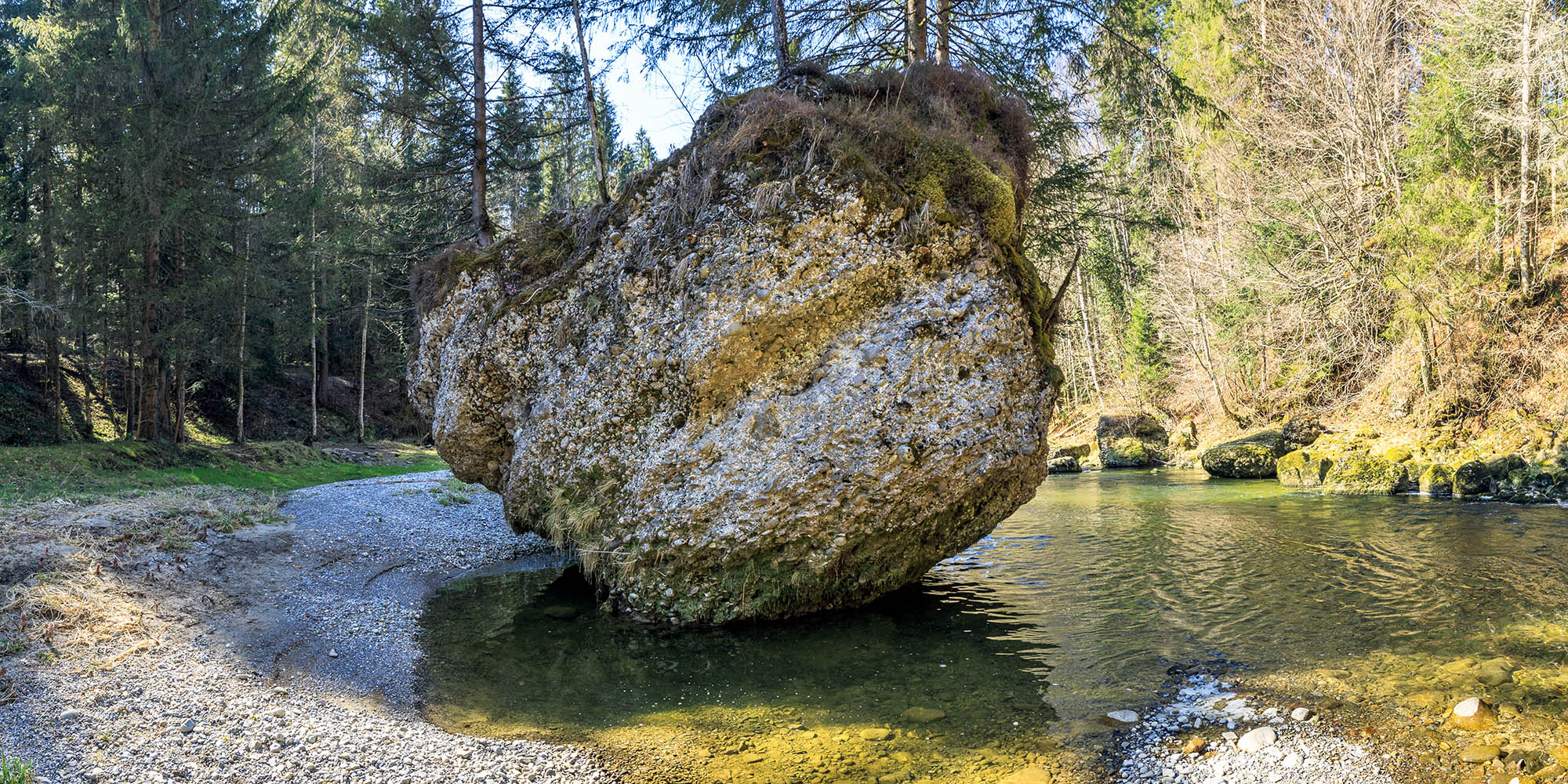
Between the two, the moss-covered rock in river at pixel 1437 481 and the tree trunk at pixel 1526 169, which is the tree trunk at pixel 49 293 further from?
the tree trunk at pixel 1526 169

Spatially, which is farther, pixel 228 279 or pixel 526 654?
pixel 228 279

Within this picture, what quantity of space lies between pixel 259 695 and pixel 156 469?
15.4 metres

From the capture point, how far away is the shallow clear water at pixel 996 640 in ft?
18.5

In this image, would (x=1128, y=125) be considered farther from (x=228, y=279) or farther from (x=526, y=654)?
(x=228, y=279)

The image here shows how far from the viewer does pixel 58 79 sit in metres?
19.5

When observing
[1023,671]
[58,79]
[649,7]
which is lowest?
[1023,671]

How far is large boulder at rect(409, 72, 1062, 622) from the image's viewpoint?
7.69 meters

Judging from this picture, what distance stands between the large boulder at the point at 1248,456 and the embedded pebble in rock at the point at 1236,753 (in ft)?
57.4

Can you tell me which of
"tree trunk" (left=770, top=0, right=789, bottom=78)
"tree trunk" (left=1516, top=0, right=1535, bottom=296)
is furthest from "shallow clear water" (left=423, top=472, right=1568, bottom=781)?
"tree trunk" (left=1516, top=0, right=1535, bottom=296)

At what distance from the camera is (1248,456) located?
2044 cm

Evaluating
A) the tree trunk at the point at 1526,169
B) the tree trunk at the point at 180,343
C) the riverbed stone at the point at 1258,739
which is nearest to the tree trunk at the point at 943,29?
the riverbed stone at the point at 1258,739

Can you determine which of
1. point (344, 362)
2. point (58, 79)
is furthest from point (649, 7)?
point (344, 362)

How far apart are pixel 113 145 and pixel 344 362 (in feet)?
80.5

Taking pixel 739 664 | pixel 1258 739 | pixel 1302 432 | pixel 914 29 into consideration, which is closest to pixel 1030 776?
pixel 1258 739
